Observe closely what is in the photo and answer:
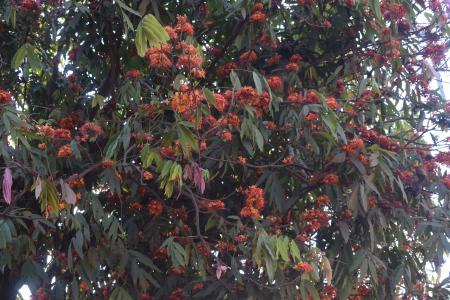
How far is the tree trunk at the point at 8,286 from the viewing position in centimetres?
365

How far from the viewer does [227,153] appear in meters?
3.41

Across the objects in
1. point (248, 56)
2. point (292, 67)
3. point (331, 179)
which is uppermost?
point (248, 56)

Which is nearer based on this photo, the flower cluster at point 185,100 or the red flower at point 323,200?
the flower cluster at point 185,100

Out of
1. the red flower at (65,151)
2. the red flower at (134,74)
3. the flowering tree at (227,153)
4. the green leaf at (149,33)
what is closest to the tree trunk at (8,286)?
the flowering tree at (227,153)

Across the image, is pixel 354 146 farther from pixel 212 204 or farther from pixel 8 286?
pixel 8 286

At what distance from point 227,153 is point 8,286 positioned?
1.41m

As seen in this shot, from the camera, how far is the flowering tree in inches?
119

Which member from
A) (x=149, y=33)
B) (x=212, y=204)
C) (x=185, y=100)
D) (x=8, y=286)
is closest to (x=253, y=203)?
(x=212, y=204)

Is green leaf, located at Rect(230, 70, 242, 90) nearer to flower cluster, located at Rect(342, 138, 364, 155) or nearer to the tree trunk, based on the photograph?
flower cluster, located at Rect(342, 138, 364, 155)

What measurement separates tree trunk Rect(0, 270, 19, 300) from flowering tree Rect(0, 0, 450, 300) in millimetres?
11

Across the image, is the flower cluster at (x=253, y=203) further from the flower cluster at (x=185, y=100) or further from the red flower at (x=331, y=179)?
the flower cluster at (x=185, y=100)

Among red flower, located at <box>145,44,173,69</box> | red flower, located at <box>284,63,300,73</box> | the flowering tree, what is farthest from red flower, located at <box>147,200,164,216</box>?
red flower, located at <box>284,63,300,73</box>

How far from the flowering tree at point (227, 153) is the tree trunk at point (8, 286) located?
0.01m

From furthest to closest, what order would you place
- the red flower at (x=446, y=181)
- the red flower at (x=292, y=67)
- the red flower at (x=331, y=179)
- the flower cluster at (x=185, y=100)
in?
the red flower at (x=292, y=67) < the red flower at (x=446, y=181) < the red flower at (x=331, y=179) < the flower cluster at (x=185, y=100)
